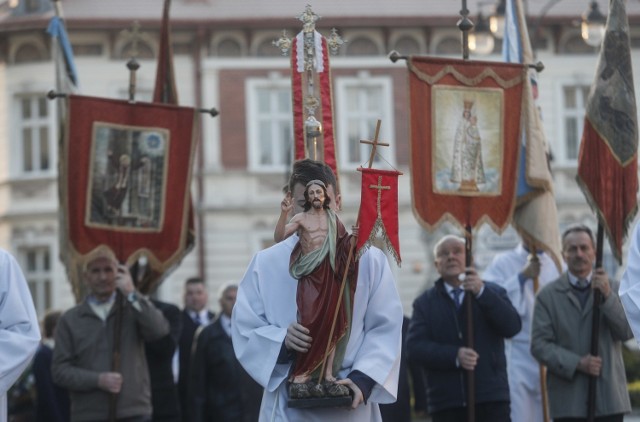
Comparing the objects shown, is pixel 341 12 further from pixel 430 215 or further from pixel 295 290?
pixel 295 290

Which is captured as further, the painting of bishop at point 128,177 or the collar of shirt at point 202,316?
the collar of shirt at point 202,316

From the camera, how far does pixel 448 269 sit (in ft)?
35.5

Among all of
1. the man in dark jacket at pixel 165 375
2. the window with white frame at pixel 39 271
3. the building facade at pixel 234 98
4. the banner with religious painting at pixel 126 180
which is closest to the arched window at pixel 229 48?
the building facade at pixel 234 98

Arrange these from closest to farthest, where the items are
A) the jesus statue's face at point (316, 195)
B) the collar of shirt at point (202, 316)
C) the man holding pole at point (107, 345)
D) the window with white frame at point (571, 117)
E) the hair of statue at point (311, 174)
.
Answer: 1. the jesus statue's face at point (316, 195)
2. the hair of statue at point (311, 174)
3. the man holding pole at point (107, 345)
4. the collar of shirt at point (202, 316)
5. the window with white frame at point (571, 117)

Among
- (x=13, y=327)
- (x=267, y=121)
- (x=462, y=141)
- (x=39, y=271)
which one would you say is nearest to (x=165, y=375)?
(x=462, y=141)

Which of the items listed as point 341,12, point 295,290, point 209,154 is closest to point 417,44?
point 341,12

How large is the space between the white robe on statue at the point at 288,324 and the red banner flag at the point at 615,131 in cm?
328

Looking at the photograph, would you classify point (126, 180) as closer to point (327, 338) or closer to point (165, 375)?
point (165, 375)

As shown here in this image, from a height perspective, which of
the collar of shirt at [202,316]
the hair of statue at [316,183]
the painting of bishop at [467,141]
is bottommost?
the collar of shirt at [202,316]

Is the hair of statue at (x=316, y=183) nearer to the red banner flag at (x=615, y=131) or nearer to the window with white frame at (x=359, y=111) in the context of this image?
the red banner flag at (x=615, y=131)

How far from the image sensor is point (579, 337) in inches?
424

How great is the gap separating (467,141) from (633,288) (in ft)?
11.8

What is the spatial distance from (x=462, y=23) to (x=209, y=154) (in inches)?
923

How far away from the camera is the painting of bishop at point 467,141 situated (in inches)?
444
